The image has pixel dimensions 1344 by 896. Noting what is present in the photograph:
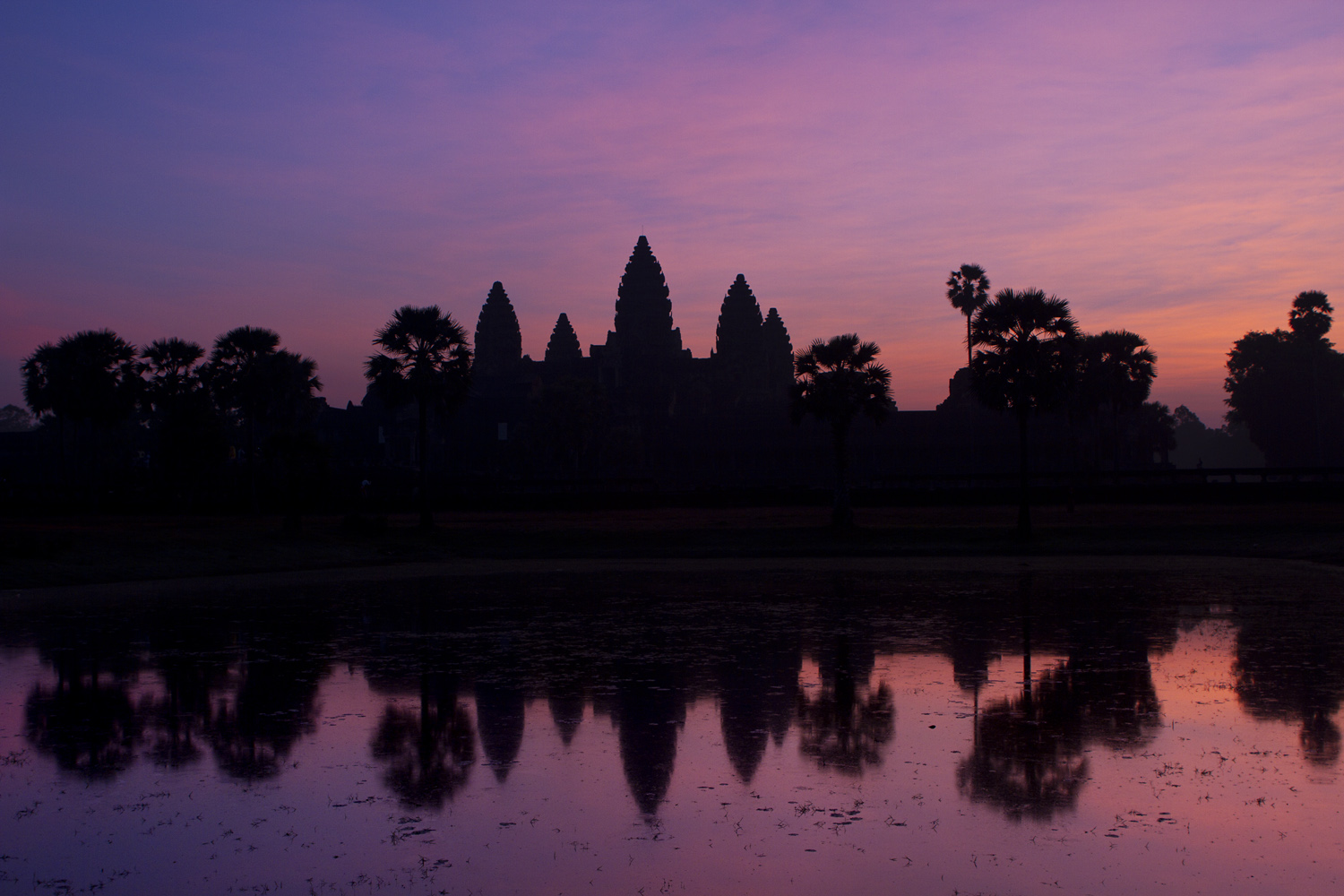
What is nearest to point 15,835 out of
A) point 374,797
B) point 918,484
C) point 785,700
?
point 374,797

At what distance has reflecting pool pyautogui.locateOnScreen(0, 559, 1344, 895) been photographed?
6270mm

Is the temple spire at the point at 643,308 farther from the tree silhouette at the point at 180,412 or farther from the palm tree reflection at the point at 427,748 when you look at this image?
the palm tree reflection at the point at 427,748

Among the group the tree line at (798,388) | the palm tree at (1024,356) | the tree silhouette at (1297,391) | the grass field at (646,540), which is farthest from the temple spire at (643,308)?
the palm tree at (1024,356)

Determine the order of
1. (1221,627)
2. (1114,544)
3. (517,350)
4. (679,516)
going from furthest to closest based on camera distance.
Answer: (517,350)
(679,516)
(1114,544)
(1221,627)

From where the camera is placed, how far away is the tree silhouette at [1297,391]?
92.5 metres

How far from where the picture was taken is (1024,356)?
3731 cm

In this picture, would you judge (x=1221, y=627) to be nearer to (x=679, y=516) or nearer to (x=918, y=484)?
(x=679, y=516)

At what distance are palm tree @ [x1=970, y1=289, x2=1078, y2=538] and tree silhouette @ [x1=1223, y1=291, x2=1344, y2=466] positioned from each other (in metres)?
66.0

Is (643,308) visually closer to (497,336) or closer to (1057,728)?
(497,336)

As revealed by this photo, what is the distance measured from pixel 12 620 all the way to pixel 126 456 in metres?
86.7

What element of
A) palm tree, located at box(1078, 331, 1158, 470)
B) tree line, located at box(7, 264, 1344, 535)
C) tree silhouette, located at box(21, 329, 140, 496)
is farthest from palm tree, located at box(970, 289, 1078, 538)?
tree silhouette, located at box(21, 329, 140, 496)

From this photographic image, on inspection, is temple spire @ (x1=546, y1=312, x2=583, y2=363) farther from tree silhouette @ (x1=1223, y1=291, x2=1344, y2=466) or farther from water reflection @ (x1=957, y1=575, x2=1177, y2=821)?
water reflection @ (x1=957, y1=575, x2=1177, y2=821)

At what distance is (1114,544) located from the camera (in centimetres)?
3300

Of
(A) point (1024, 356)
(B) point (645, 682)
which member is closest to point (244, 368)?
(A) point (1024, 356)
